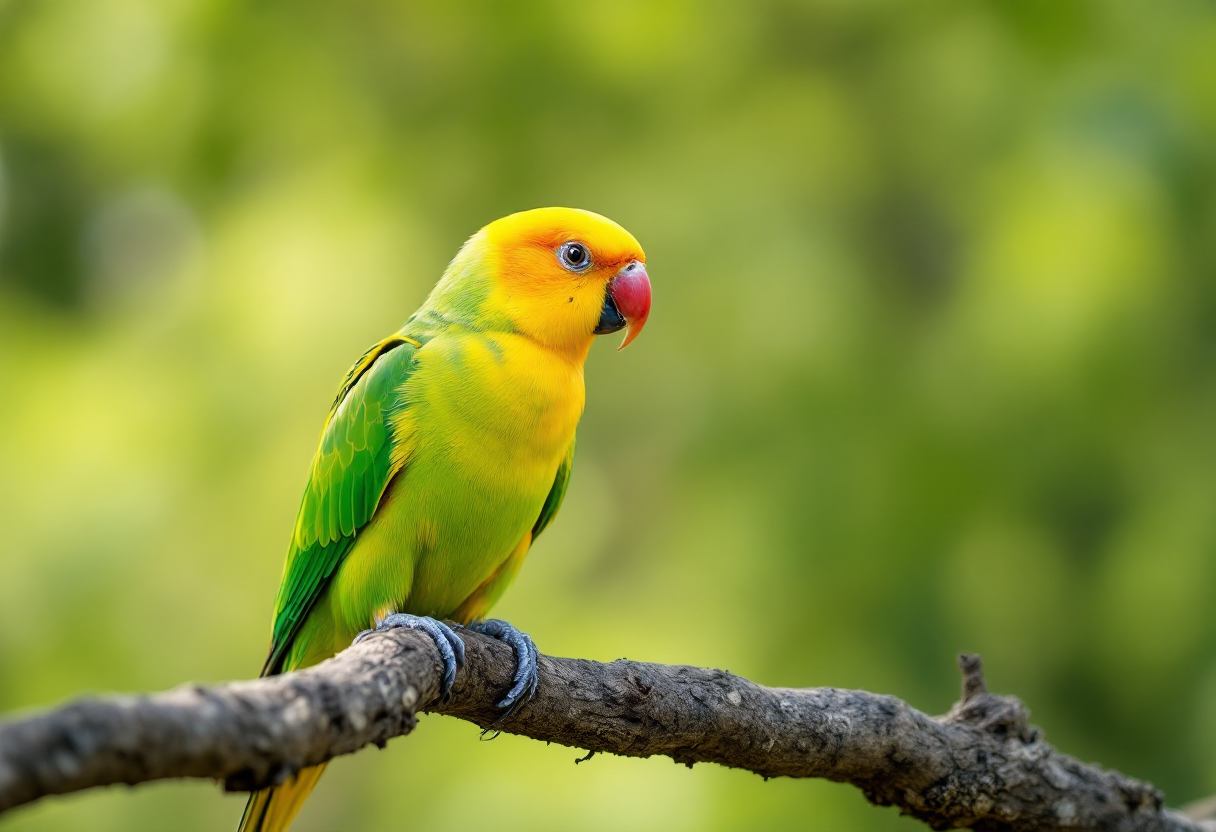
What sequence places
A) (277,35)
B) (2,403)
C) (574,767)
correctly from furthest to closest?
(277,35)
(2,403)
(574,767)

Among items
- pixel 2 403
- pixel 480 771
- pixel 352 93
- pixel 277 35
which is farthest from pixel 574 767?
pixel 277 35

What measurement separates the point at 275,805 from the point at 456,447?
4.16 feet

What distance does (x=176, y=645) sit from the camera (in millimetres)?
5480

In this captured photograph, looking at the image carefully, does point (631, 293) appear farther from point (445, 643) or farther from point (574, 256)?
point (445, 643)

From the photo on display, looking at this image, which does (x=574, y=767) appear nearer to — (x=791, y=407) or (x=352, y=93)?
(x=791, y=407)

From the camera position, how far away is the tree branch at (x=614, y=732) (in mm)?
1437

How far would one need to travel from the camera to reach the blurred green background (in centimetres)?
502

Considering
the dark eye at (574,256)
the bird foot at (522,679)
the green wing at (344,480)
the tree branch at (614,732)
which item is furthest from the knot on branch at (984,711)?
the green wing at (344,480)

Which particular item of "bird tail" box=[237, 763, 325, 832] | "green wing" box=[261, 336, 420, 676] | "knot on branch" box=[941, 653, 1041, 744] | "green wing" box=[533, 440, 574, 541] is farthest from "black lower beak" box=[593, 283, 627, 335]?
"bird tail" box=[237, 763, 325, 832]

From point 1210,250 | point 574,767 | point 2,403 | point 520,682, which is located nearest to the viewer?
point 520,682

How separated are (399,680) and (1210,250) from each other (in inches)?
194

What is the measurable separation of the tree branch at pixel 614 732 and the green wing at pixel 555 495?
852mm

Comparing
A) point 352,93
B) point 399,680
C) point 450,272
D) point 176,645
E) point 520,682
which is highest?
point 352,93

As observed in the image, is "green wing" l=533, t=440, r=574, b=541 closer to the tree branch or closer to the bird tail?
the tree branch
